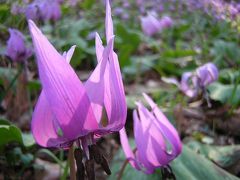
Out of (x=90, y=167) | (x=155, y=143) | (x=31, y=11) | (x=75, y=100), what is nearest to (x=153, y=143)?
(x=155, y=143)

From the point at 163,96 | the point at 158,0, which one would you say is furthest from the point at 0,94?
the point at 158,0

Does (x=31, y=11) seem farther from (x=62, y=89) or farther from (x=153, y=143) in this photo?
(x=62, y=89)

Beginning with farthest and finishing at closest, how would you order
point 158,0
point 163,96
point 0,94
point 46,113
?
point 158,0, point 163,96, point 0,94, point 46,113

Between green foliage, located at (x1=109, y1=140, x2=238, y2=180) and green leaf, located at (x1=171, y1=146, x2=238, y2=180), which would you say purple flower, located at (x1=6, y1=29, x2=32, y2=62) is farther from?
green leaf, located at (x1=171, y1=146, x2=238, y2=180)

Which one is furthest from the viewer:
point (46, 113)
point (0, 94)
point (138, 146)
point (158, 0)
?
point (158, 0)

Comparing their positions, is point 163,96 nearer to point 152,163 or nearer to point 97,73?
point 152,163

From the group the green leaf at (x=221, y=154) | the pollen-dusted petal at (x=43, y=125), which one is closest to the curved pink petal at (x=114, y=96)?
the pollen-dusted petal at (x=43, y=125)

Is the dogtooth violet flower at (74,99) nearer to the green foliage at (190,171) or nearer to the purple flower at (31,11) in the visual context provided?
the green foliage at (190,171)

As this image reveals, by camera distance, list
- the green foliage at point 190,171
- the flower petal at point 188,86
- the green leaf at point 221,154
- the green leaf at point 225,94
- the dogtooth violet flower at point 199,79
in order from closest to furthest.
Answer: the green foliage at point 190,171 < the green leaf at point 221,154 < the dogtooth violet flower at point 199,79 < the flower petal at point 188,86 < the green leaf at point 225,94
